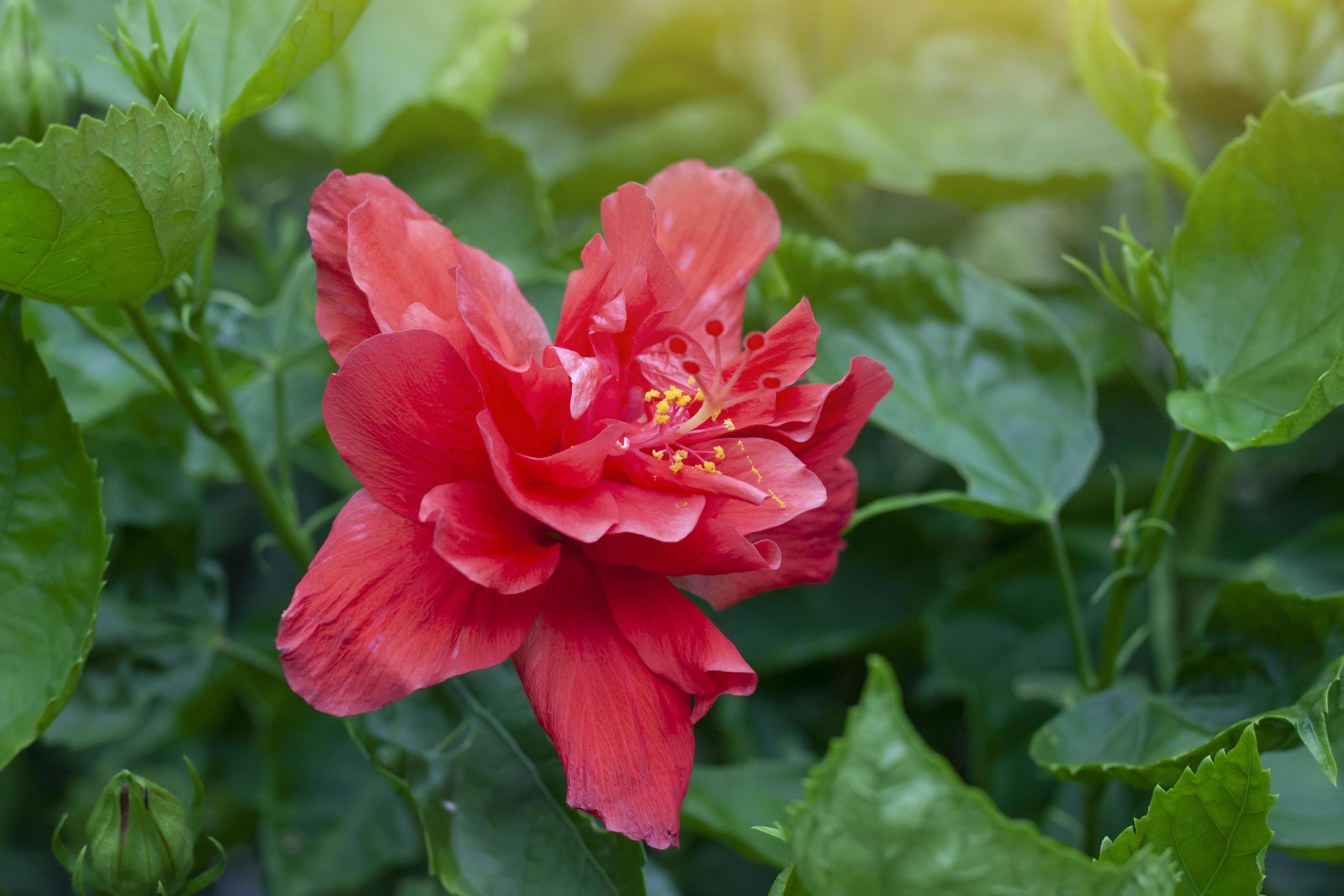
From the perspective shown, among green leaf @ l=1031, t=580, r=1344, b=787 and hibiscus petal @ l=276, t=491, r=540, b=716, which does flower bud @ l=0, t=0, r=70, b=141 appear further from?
green leaf @ l=1031, t=580, r=1344, b=787

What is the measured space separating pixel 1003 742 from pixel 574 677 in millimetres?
539

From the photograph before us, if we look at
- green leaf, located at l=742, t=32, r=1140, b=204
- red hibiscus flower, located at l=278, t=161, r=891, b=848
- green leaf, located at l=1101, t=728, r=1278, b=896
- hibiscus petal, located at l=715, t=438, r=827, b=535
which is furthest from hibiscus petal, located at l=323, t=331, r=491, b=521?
green leaf, located at l=742, t=32, r=1140, b=204

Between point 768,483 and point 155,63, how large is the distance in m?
0.40

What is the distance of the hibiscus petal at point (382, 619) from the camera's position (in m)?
0.46

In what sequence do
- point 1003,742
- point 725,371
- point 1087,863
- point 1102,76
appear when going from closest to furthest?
point 1087,863 < point 725,371 < point 1102,76 < point 1003,742

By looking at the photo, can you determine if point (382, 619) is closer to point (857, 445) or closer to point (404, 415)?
point (404, 415)

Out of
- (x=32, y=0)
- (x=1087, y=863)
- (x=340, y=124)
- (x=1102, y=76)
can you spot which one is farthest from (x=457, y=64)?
(x=1087, y=863)

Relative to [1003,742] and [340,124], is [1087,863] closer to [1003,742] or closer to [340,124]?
[1003,742]

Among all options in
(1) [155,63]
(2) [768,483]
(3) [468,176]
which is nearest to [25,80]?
(1) [155,63]

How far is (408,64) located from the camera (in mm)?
1018

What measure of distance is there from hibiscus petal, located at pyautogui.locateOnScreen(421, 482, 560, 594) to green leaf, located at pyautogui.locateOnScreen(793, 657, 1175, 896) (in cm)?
15

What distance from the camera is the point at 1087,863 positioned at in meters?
0.42

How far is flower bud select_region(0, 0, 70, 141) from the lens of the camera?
584 millimetres

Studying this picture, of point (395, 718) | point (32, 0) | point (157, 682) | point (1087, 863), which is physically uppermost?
point (32, 0)
